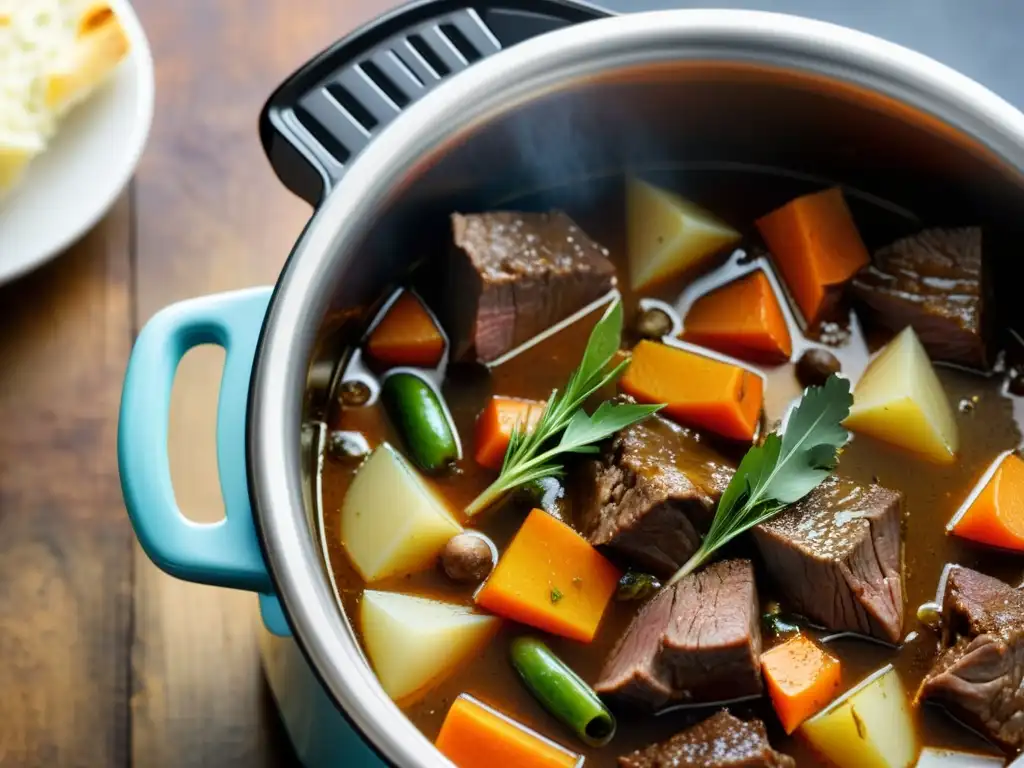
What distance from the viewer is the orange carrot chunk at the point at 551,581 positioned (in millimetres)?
1819

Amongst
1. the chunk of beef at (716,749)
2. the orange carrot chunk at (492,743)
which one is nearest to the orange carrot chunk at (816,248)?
the chunk of beef at (716,749)

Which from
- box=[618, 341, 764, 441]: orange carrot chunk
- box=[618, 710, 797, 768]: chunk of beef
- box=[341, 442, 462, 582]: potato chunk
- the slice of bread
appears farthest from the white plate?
box=[618, 710, 797, 768]: chunk of beef

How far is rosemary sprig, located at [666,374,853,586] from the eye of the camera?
1.81m

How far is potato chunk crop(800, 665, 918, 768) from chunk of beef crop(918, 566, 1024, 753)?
0.05m

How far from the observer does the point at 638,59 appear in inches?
76.1

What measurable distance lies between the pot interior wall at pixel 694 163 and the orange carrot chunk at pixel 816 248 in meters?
0.09

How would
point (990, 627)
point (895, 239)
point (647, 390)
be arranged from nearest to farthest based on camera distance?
point (990, 627)
point (647, 390)
point (895, 239)

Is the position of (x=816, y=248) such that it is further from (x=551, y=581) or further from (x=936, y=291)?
(x=551, y=581)

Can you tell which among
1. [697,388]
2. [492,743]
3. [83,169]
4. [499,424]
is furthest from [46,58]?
[492,743]

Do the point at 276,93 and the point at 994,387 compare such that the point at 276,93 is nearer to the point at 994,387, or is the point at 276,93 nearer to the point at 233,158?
the point at 233,158

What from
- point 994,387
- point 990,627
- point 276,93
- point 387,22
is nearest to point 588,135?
point 387,22

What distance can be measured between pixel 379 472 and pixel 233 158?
0.94 metres

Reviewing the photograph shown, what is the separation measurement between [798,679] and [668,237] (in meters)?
0.79

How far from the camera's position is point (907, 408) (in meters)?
1.96
